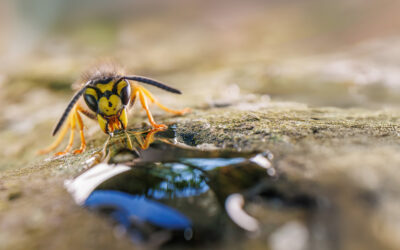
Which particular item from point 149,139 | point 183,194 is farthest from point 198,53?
point 183,194

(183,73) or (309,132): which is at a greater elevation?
(183,73)

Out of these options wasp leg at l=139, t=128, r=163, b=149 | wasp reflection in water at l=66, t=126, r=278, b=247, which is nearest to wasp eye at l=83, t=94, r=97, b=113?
wasp leg at l=139, t=128, r=163, b=149

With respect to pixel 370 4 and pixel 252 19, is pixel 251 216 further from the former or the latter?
pixel 252 19

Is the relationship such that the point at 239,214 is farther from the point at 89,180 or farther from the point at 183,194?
the point at 89,180

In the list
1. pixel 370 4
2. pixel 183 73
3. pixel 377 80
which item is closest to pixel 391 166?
pixel 377 80

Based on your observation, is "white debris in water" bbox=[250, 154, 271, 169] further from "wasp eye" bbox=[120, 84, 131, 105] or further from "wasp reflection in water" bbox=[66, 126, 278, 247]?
"wasp eye" bbox=[120, 84, 131, 105]
